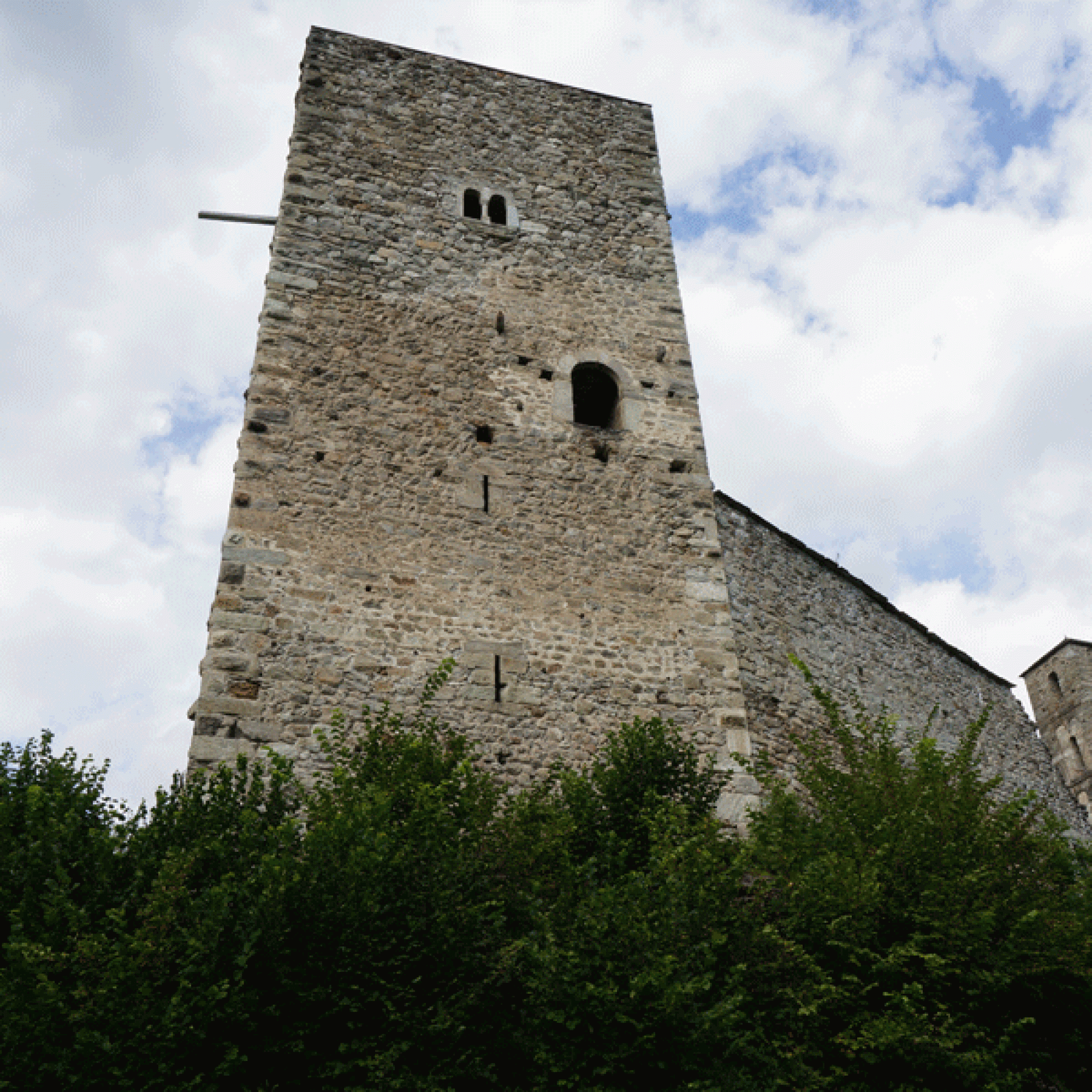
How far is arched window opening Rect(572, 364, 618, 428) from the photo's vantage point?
11.9 m

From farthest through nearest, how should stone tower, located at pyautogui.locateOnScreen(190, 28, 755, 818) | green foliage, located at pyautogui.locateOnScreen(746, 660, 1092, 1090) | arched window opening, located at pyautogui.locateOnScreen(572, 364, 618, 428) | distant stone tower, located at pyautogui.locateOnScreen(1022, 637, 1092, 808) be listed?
distant stone tower, located at pyautogui.locateOnScreen(1022, 637, 1092, 808), arched window opening, located at pyautogui.locateOnScreen(572, 364, 618, 428), stone tower, located at pyautogui.locateOnScreen(190, 28, 755, 818), green foliage, located at pyautogui.locateOnScreen(746, 660, 1092, 1090)

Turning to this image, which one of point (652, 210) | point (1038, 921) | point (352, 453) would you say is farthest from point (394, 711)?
point (652, 210)

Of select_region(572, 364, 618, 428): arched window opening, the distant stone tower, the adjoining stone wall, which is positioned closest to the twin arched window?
select_region(572, 364, 618, 428): arched window opening

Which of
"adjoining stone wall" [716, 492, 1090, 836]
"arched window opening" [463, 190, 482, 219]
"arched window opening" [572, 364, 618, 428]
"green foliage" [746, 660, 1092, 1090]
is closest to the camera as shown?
"green foliage" [746, 660, 1092, 1090]

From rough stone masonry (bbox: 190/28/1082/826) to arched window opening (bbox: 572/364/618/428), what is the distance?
35mm

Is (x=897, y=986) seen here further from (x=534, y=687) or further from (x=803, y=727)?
(x=803, y=727)

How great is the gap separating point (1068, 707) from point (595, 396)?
17.1 metres

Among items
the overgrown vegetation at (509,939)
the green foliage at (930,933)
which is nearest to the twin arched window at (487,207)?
the overgrown vegetation at (509,939)

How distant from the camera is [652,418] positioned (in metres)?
11.7

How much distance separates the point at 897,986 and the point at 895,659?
345 inches

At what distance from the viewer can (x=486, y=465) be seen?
34.9 feet

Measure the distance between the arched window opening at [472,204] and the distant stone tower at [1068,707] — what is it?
17862 millimetres

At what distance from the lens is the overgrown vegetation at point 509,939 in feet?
17.9

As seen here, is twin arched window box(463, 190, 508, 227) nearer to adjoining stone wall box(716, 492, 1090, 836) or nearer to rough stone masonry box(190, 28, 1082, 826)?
rough stone masonry box(190, 28, 1082, 826)
